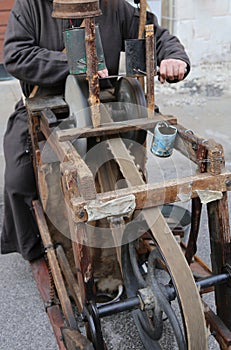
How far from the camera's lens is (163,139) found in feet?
5.46

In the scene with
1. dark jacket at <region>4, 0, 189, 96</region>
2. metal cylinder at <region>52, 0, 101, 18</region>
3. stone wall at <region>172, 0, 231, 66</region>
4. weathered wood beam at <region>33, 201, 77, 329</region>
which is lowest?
weathered wood beam at <region>33, 201, 77, 329</region>

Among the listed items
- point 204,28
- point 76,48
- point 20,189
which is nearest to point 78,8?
point 76,48

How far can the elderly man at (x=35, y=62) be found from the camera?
2.07m

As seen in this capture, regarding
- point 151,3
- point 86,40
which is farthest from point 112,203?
point 151,3

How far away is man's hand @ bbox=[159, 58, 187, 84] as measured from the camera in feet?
6.49

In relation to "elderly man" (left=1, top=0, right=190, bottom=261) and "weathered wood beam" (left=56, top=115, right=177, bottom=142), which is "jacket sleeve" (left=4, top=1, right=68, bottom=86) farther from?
"weathered wood beam" (left=56, top=115, right=177, bottom=142)

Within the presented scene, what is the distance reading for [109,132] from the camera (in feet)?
5.66

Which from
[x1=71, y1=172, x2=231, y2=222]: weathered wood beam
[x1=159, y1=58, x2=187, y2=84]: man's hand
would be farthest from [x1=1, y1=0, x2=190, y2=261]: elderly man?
[x1=71, y1=172, x2=231, y2=222]: weathered wood beam

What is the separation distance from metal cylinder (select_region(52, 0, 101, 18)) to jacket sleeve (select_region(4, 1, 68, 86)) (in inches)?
18.2

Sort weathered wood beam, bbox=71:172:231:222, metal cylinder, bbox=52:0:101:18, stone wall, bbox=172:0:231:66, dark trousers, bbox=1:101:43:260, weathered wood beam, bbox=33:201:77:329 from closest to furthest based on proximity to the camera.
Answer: weathered wood beam, bbox=71:172:231:222
metal cylinder, bbox=52:0:101:18
weathered wood beam, bbox=33:201:77:329
dark trousers, bbox=1:101:43:260
stone wall, bbox=172:0:231:66

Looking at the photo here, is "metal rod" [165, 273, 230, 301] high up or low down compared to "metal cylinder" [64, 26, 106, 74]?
down

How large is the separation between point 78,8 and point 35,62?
→ 1.83 feet

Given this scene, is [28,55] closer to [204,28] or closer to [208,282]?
[208,282]

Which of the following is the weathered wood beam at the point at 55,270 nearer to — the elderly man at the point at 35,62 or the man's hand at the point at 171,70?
the elderly man at the point at 35,62
